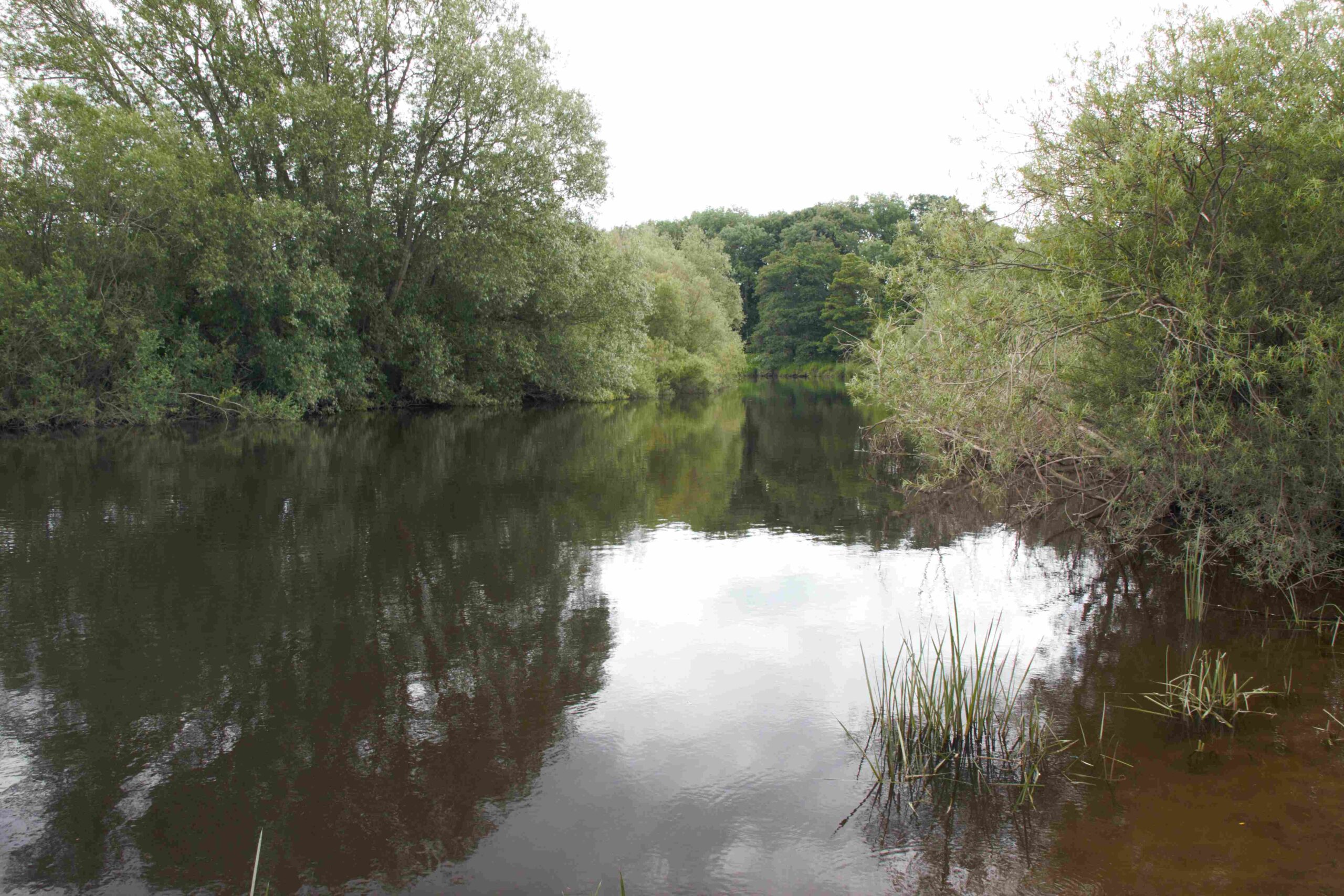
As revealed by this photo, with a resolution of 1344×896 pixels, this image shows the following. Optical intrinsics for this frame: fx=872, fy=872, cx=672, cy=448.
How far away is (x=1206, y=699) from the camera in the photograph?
18.6ft

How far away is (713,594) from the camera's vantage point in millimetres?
8664

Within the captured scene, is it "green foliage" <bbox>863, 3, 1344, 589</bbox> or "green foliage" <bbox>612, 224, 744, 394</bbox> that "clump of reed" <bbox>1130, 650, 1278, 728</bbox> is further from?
"green foliage" <bbox>612, 224, 744, 394</bbox>

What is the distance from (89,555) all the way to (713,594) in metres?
6.91

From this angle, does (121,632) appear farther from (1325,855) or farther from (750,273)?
(750,273)

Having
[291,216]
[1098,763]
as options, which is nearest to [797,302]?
[291,216]

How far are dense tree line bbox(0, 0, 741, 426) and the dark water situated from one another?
13.4m

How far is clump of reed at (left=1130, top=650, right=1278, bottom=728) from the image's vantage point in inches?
215

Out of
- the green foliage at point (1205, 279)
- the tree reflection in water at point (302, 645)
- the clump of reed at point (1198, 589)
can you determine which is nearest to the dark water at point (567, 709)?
the tree reflection in water at point (302, 645)

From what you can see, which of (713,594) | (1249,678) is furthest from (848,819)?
(713,594)

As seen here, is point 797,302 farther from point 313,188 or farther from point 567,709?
point 567,709

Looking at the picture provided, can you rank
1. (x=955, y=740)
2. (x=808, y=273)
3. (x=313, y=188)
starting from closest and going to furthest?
1. (x=955, y=740)
2. (x=313, y=188)
3. (x=808, y=273)

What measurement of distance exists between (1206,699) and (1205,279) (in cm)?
357

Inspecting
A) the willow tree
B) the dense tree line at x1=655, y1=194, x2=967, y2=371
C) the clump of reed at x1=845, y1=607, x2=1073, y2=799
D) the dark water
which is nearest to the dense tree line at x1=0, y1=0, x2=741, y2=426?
the willow tree

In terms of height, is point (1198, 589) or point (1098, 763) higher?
point (1198, 589)
